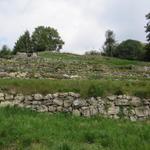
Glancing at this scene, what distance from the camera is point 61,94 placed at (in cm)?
1491

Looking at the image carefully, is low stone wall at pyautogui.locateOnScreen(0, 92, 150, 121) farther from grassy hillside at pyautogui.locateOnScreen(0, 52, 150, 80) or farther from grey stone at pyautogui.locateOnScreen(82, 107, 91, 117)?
grassy hillside at pyautogui.locateOnScreen(0, 52, 150, 80)

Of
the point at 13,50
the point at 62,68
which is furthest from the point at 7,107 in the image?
the point at 13,50

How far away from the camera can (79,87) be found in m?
15.6

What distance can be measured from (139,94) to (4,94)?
475 cm

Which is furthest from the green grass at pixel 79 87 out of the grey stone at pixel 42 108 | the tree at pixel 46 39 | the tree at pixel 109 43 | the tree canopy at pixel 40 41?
the tree at pixel 46 39

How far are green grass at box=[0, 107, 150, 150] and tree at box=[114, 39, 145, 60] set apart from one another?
4880 cm

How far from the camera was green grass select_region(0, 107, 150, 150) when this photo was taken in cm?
1023

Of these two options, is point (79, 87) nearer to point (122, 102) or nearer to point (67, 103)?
point (67, 103)

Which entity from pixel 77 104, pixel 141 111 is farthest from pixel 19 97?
pixel 141 111

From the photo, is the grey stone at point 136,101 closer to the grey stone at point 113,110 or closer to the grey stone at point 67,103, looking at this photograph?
the grey stone at point 113,110

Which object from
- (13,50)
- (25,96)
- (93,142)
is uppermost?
(13,50)

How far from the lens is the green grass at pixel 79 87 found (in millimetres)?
15352

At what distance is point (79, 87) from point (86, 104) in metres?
1.15

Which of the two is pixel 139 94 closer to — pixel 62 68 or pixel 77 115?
pixel 77 115
